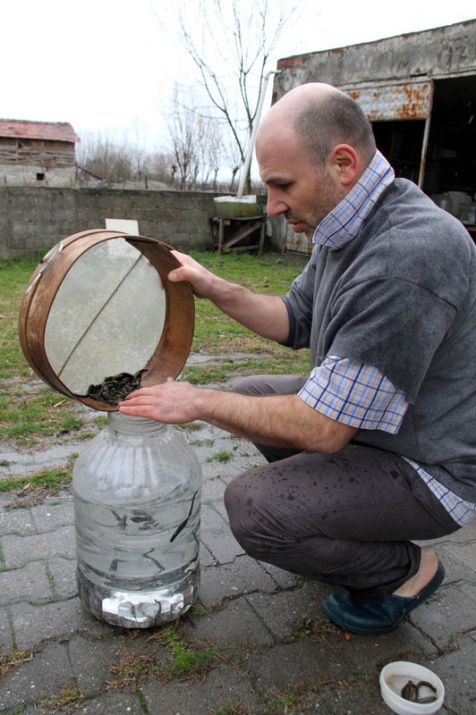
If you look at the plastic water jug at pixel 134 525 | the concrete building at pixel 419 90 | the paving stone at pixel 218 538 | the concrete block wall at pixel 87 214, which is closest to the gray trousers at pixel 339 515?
the plastic water jug at pixel 134 525

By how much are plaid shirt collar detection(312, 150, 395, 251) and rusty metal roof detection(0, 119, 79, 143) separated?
1264 inches

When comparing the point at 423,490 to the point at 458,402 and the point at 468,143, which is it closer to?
the point at 458,402

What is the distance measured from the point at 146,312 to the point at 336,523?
1074 mm

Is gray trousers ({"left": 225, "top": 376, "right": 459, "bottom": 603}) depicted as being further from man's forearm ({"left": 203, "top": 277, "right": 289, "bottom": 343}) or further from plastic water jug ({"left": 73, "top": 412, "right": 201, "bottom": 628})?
man's forearm ({"left": 203, "top": 277, "right": 289, "bottom": 343})

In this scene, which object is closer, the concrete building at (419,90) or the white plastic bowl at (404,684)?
the white plastic bowl at (404,684)

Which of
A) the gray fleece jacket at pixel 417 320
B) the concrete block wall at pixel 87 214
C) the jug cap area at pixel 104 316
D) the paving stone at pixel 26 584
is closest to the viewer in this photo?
the gray fleece jacket at pixel 417 320

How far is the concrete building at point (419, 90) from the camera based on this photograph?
28.9ft

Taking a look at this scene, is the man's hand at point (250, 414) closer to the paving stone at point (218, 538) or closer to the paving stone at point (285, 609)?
the paving stone at point (285, 609)

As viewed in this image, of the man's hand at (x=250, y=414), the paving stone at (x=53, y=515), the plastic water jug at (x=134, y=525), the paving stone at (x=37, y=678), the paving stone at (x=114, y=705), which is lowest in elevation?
the paving stone at (x=114, y=705)

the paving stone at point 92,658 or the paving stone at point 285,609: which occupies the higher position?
the paving stone at point 92,658

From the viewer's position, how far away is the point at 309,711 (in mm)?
1802

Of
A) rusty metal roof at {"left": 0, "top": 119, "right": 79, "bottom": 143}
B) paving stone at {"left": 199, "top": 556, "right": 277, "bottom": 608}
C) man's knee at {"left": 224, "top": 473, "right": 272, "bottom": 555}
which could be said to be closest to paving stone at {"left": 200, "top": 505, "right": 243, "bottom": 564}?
paving stone at {"left": 199, "top": 556, "right": 277, "bottom": 608}

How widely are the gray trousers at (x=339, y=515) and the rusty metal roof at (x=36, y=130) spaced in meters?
32.3

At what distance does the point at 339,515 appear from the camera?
194 centimetres
